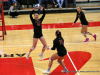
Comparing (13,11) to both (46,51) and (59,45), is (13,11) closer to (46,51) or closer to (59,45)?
(46,51)

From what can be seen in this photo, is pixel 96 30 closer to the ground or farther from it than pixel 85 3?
closer to the ground

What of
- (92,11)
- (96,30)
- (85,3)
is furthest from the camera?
(85,3)

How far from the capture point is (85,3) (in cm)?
1738

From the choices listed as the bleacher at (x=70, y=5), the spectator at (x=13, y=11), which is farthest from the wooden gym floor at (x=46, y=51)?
the bleacher at (x=70, y=5)

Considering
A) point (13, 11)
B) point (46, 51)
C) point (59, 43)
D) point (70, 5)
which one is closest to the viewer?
point (59, 43)

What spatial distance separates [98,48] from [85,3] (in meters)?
10.8

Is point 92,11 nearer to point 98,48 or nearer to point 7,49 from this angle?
point 98,48

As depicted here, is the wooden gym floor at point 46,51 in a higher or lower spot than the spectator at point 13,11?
lower

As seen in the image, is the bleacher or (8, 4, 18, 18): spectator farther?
the bleacher

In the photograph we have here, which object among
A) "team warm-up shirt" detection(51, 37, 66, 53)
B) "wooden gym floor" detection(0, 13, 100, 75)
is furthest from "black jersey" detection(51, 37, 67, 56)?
"wooden gym floor" detection(0, 13, 100, 75)

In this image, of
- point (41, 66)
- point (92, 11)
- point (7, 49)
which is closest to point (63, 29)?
point (7, 49)

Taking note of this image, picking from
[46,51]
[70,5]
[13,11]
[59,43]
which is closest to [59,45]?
[59,43]

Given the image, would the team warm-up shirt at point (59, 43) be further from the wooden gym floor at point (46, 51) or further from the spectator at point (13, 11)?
the spectator at point (13, 11)

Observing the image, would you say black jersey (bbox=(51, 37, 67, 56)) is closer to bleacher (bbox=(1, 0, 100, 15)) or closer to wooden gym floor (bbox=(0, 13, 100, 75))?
wooden gym floor (bbox=(0, 13, 100, 75))
